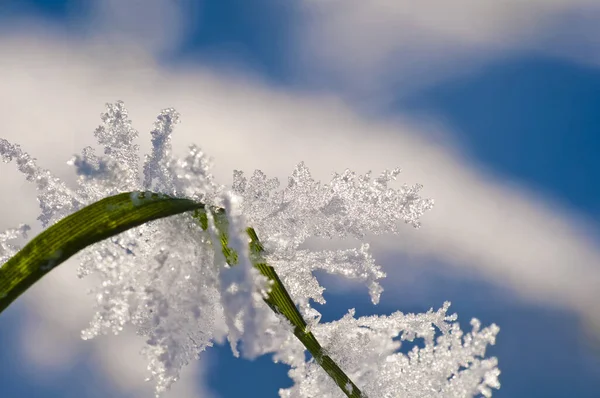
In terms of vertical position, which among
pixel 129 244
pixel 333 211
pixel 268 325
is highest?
pixel 333 211

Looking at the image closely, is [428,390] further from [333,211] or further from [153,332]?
[153,332]

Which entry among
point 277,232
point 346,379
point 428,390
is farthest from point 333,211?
point 428,390

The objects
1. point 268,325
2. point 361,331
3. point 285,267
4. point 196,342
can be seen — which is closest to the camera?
point 268,325

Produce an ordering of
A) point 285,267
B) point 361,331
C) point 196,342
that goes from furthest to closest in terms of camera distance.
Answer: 1. point 361,331
2. point 285,267
3. point 196,342

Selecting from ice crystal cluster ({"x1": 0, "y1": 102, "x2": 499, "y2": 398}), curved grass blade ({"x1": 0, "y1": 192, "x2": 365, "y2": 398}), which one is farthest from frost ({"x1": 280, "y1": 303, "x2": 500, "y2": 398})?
curved grass blade ({"x1": 0, "y1": 192, "x2": 365, "y2": 398})

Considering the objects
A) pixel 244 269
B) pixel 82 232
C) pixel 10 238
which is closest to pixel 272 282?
pixel 244 269

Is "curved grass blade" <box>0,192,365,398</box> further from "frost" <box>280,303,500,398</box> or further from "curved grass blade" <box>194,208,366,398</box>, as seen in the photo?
"frost" <box>280,303,500,398</box>

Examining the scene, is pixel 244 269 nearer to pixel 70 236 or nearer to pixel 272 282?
pixel 272 282

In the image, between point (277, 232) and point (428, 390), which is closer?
point (277, 232)
